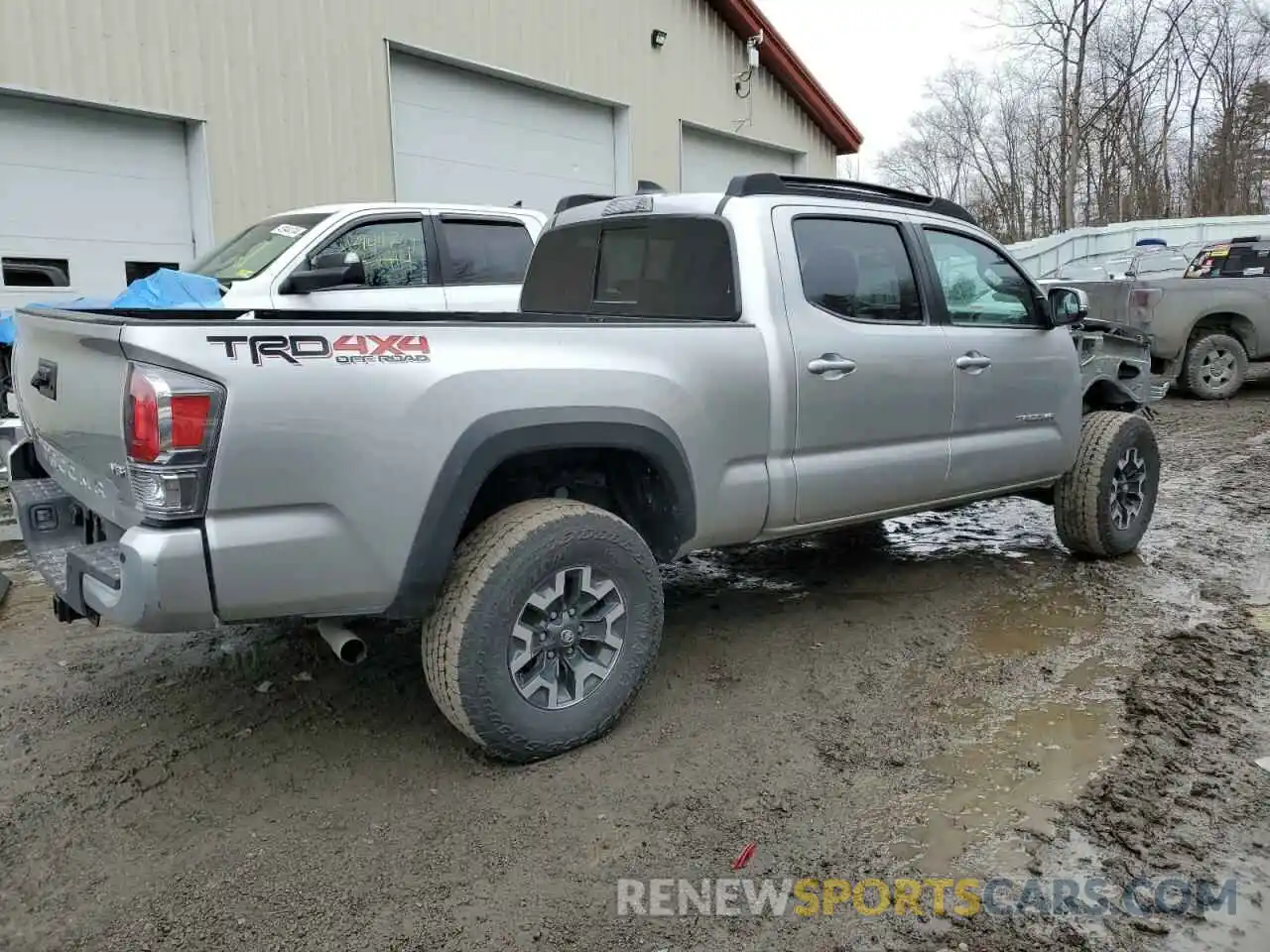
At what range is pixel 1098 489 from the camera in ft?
17.0

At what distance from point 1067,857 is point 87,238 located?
344 inches

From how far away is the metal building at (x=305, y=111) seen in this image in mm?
8070

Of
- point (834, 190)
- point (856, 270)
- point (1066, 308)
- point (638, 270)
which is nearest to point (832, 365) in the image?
point (856, 270)

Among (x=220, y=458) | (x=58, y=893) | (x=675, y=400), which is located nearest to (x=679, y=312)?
(x=675, y=400)

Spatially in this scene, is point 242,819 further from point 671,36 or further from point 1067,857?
point 671,36

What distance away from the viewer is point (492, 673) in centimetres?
293

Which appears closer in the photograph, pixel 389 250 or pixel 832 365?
pixel 832 365

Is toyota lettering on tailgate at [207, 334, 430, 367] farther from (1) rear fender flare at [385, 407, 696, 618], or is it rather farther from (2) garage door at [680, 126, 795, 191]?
(2) garage door at [680, 126, 795, 191]

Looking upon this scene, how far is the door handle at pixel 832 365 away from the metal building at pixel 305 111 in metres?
7.06

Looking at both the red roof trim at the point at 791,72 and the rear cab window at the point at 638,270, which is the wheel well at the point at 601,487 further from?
the red roof trim at the point at 791,72

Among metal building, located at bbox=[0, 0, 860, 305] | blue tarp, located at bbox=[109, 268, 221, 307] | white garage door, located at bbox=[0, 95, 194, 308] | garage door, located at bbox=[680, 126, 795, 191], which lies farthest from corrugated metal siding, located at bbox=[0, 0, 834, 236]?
blue tarp, located at bbox=[109, 268, 221, 307]

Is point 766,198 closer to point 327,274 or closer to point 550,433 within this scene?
point 550,433

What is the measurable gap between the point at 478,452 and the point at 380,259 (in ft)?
14.6

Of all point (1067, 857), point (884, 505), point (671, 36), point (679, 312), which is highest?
point (671, 36)
